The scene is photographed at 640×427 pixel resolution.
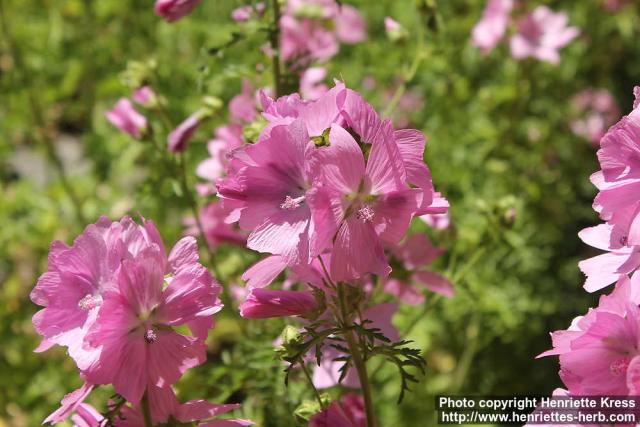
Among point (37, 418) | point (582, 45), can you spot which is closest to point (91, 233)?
point (37, 418)

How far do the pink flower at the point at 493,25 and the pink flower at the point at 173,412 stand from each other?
1.73 meters

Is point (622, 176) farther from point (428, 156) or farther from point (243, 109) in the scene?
point (428, 156)

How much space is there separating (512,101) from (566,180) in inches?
15.2

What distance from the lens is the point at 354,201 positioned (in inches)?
36.5

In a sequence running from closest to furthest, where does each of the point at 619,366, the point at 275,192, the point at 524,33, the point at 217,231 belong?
the point at 619,366 < the point at 275,192 < the point at 217,231 < the point at 524,33

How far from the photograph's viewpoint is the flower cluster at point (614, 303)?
2.80 ft

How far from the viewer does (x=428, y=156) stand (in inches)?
93.4

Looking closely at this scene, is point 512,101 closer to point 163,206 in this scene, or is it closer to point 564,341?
point 163,206

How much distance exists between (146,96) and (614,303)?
1120 mm

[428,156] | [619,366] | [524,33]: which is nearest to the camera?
[619,366]

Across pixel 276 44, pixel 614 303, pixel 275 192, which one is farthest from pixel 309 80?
pixel 614 303

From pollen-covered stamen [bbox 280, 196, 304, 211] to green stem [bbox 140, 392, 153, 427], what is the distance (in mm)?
309

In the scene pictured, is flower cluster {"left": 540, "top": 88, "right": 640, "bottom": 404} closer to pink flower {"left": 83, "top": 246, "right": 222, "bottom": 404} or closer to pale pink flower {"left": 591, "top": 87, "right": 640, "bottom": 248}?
pale pink flower {"left": 591, "top": 87, "right": 640, "bottom": 248}

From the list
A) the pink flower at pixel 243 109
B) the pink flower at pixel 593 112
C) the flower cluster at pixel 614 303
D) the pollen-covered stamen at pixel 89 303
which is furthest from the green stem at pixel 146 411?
the pink flower at pixel 593 112
